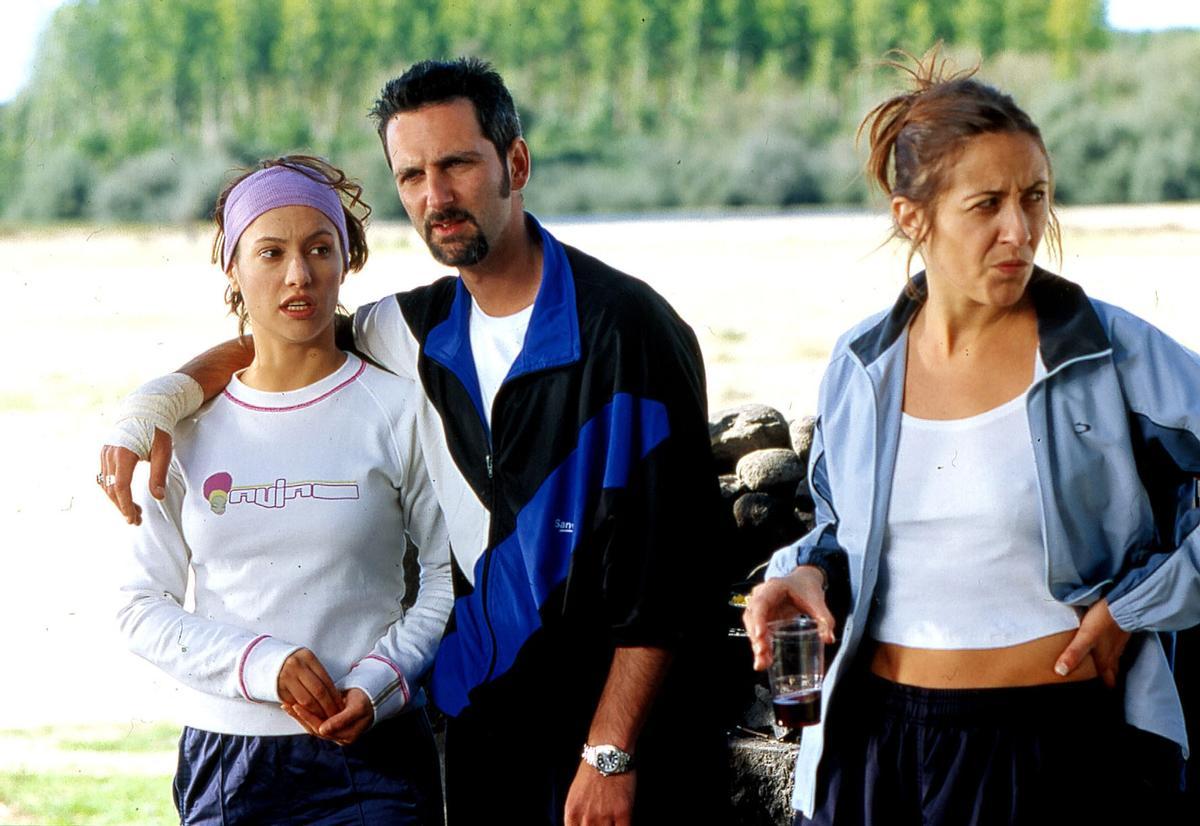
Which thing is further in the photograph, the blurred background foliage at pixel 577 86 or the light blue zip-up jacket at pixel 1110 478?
the blurred background foliage at pixel 577 86

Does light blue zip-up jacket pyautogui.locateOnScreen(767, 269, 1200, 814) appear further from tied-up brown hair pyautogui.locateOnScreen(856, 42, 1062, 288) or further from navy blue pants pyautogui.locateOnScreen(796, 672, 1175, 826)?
tied-up brown hair pyautogui.locateOnScreen(856, 42, 1062, 288)

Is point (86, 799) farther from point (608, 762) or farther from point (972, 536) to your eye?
point (972, 536)

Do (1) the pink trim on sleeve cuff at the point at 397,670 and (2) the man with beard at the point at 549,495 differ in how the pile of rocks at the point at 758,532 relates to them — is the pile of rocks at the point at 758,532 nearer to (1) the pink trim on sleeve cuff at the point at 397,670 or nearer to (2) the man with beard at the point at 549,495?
(2) the man with beard at the point at 549,495

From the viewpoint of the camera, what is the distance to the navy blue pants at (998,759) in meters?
2.08

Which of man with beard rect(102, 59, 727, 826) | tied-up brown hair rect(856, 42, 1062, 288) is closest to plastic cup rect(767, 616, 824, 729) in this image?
man with beard rect(102, 59, 727, 826)

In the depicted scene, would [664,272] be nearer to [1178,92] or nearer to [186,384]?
[1178,92]

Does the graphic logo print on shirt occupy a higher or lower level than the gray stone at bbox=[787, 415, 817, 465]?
higher

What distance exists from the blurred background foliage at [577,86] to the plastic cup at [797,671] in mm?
11593

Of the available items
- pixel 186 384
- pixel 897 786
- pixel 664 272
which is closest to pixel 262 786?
→ pixel 186 384

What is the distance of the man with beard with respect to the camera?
2445mm

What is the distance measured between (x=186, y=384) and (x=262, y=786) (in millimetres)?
762

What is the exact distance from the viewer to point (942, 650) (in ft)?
7.06

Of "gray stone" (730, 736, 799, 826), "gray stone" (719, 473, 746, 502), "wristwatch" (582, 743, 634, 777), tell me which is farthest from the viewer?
"gray stone" (719, 473, 746, 502)

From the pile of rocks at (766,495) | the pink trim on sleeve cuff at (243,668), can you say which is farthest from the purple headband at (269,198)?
the pile of rocks at (766,495)
